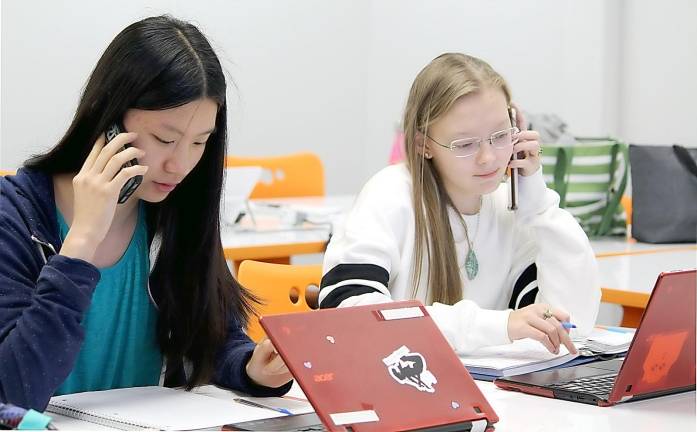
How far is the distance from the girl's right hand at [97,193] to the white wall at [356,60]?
335cm

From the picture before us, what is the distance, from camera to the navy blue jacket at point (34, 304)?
138 cm

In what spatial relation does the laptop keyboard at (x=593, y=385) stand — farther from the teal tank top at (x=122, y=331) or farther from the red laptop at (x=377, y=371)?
the teal tank top at (x=122, y=331)

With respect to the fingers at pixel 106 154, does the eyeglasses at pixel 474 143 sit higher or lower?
lower

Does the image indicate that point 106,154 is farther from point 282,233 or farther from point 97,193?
point 282,233

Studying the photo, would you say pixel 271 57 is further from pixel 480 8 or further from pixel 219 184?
pixel 219 184

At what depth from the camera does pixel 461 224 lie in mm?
2154

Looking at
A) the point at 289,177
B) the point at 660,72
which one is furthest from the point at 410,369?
the point at 660,72

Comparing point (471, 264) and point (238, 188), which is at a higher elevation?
point (471, 264)

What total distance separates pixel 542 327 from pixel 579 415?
317mm

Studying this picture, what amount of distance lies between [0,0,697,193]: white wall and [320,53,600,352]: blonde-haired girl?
2935mm

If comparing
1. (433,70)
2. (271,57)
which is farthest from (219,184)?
(271,57)

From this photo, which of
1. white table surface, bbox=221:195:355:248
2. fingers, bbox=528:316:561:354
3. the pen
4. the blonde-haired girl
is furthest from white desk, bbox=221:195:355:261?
the pen

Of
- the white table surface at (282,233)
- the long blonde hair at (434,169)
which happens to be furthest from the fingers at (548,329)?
the white table surface at (282,233)

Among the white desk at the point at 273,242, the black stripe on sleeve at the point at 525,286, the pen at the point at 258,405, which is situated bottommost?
the white desk at the point at 273,242
